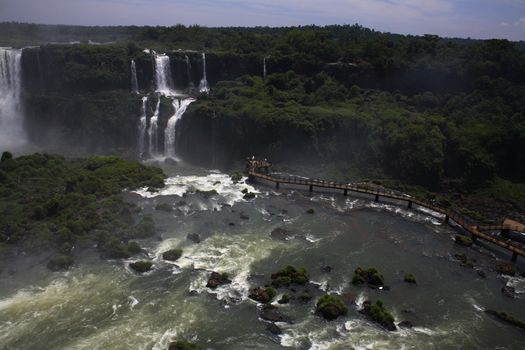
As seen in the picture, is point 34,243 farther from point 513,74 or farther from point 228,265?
point 513,74

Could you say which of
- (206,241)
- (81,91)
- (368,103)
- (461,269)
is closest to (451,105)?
(368,103)

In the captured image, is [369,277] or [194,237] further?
[194,237]

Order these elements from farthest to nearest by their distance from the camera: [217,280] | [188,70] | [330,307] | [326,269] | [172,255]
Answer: [188,70] < [172,255] < [326,269] < [217,280] < [330,307]

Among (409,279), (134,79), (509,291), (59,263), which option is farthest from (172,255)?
(134,79)

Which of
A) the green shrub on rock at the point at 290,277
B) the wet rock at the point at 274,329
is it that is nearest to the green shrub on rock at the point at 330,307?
the green shrub on rock at the point at 290,277

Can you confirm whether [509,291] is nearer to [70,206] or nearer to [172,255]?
[172,255]

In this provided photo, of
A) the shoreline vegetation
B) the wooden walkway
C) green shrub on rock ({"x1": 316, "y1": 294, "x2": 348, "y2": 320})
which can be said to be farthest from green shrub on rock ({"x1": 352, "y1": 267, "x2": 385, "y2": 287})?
the shoreline vegetation

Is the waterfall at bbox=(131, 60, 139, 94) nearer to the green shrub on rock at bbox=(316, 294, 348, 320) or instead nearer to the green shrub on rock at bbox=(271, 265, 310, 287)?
the green shrub on rock at bbox=(271, 265, 310, 287)
